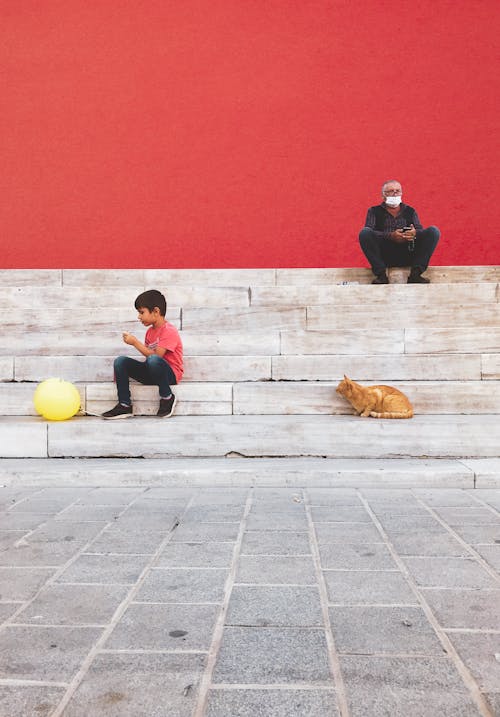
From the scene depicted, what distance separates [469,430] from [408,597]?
8.26ft

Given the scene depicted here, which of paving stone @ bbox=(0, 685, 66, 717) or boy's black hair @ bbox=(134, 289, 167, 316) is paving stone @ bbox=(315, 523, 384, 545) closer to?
paving stone @ bbox=(0, 685, 66, 717)

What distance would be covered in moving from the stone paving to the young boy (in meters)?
1.49

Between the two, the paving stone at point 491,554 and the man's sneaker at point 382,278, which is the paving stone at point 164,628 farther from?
the man's sneaker at point 382,278

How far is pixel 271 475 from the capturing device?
4.23 metres

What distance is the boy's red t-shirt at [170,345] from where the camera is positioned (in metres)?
5.41

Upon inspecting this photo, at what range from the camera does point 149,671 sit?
1830 millimetres

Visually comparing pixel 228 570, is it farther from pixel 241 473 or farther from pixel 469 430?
pixel 469 430

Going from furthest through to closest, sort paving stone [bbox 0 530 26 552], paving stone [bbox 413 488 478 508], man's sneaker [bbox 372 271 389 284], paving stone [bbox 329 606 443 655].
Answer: man's sneaker [bbox 372 271 389 284] → paving stone [bbox 413 488 478 508] → paving stone [bbox 0 530 26 552] → paving stone [bbox 329 606 443 655]

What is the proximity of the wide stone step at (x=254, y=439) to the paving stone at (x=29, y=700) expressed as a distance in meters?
3.03

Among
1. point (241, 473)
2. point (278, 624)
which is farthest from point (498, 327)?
point (278, 624)

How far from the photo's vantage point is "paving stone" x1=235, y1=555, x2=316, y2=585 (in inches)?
100

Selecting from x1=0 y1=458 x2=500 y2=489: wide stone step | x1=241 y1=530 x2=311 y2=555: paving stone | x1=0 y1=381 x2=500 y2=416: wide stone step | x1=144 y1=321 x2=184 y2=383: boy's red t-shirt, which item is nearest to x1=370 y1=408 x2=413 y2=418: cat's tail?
x1=0 y1=381 x2=500 y2=416: wide stone step

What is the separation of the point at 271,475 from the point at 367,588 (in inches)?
71.5

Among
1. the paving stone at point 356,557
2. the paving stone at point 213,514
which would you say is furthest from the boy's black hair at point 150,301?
the paving stone at point 356,557
